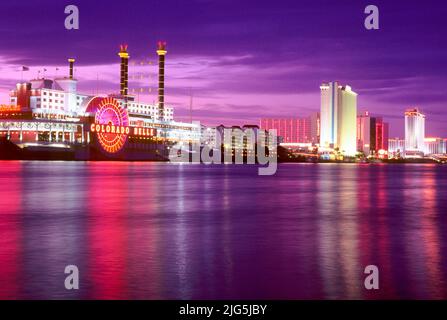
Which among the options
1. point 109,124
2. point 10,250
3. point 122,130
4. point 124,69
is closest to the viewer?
point 10,250

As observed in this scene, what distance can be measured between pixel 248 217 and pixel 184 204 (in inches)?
276

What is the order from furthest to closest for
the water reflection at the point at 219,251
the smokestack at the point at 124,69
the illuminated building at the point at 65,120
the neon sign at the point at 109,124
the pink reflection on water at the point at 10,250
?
the smokestack at the point at 124,69 → the neon sign at the point at 109,124 → the illuminated building at the point at 65,120 → the water reflection at the point at 219,251 → the pink reflection on water at the point at 10,250

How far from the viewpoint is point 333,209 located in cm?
2777

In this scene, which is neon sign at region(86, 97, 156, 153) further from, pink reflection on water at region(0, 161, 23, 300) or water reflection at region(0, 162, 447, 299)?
water reflection at region(0, 162, 447, 299)

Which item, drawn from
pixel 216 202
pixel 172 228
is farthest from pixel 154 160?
pixel 172 228

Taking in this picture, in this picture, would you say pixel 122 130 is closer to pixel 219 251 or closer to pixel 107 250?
pixel 107 250

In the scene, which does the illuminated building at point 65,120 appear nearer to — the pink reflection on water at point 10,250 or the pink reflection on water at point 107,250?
the pink reflection on water at point 10,250

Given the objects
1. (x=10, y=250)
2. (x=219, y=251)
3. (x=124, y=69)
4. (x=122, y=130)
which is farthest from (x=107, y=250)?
(x=124, y=69)

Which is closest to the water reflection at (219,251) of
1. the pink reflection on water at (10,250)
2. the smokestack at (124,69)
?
the pink reflection on water at (10,250)

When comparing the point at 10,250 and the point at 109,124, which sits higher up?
the point at 109,124

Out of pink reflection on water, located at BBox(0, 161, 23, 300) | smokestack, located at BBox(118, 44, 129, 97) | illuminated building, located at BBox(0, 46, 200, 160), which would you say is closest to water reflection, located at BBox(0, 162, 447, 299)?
pink reflection on water, located at BBox(0, 161, 23, 300)

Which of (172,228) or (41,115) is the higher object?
(41,115)
